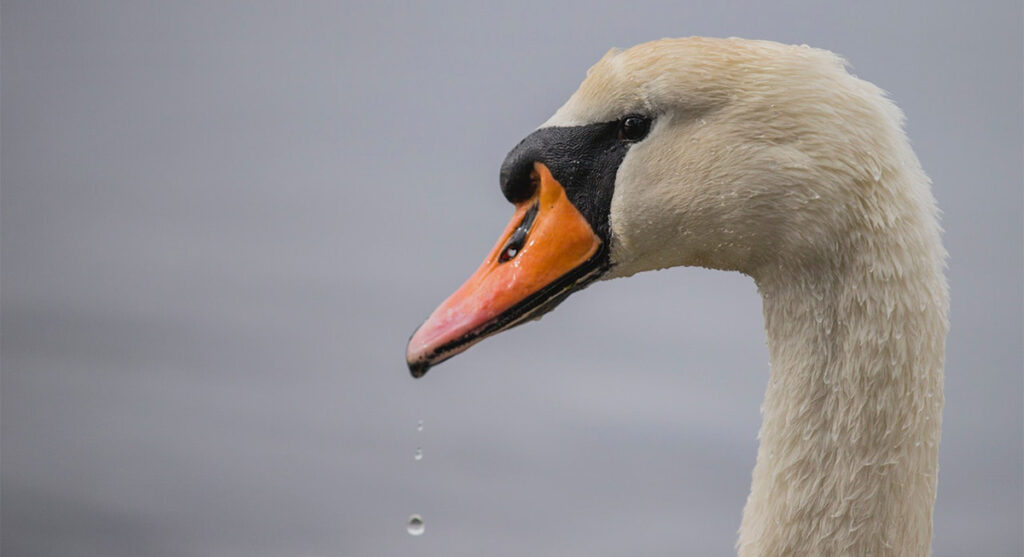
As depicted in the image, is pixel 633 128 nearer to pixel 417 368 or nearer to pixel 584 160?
pixel 584 160

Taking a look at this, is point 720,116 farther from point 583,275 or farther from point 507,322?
point 507,322

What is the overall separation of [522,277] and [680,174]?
0.36 metres

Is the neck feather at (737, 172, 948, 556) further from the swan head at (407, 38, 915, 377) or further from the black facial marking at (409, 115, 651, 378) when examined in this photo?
the black facial marking at (409, 115, 651, 378)

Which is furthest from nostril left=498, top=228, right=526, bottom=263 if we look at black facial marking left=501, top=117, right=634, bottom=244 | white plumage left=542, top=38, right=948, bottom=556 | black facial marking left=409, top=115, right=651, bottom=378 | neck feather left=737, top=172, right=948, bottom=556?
neck feather left=737, top=172, right=948, bottom=556

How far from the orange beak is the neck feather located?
14.8 inches

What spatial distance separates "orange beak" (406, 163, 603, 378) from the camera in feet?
7.12

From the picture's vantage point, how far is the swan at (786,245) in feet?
6.70

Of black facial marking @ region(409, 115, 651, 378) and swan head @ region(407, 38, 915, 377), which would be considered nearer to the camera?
swan head @ region(407, 38, 915, 377)

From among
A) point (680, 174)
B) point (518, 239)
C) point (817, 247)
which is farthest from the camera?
point (518, 239)

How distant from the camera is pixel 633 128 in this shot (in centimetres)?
222

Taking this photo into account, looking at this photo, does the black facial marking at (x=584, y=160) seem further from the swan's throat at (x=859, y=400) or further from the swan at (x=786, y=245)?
the swan's throat at (x=859, y=400)

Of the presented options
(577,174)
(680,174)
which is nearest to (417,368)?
(577,174)

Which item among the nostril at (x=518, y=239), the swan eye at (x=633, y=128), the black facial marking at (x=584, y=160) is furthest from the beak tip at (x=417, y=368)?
the swan eye at (x=633, y=128)

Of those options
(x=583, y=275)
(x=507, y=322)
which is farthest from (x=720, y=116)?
(x=507, y=322)
